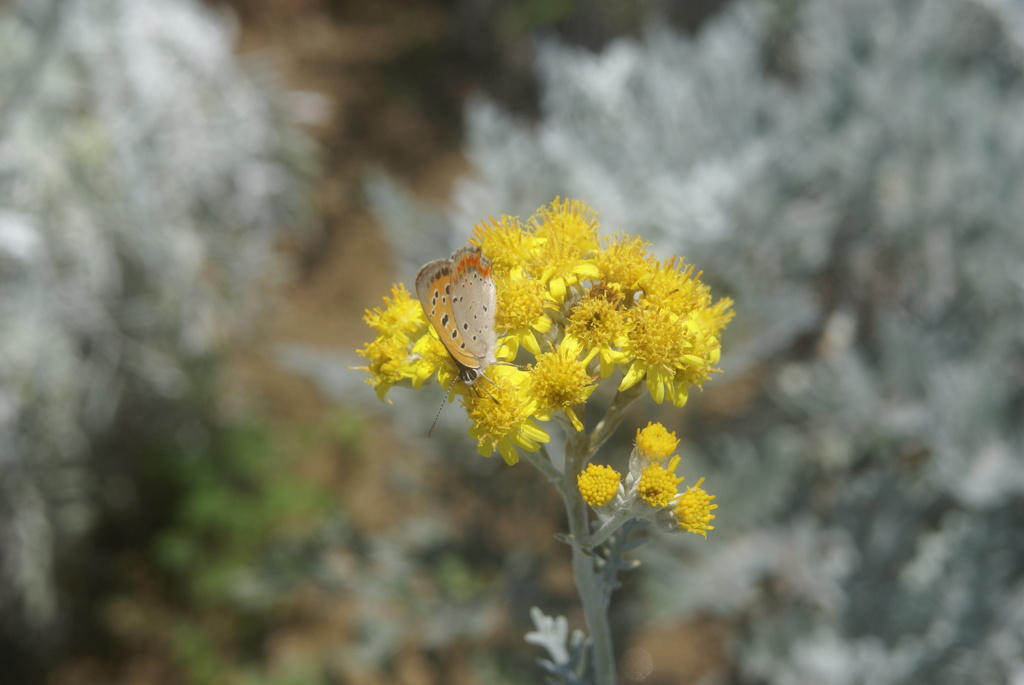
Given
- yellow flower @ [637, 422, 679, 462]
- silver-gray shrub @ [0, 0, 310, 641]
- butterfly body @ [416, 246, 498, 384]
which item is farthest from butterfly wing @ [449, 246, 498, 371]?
silver-gray shrub @ [0, 0, 310, 641]

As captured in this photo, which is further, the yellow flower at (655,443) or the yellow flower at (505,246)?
the yellow flower at (505,246)

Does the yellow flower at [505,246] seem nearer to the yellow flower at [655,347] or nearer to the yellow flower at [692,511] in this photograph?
the yellow flower at [655,347]

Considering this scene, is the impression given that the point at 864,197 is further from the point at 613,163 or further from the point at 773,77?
the point at 773,77

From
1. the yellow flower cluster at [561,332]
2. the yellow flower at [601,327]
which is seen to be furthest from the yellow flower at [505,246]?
the yellow flower at [601,327]

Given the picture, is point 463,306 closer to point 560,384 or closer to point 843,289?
point 560,384

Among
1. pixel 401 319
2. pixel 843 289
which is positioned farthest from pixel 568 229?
pixel 843 289

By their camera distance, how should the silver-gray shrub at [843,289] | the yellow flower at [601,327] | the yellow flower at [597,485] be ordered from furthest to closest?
the silver-gray shrub at [843,289] < the yellow flower at [601,327] < the yellow flower at [597,485]

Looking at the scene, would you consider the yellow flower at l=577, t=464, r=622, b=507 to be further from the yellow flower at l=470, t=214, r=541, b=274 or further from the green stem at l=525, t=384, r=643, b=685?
the yellow flower at l=470, t=214, r=541, b=274

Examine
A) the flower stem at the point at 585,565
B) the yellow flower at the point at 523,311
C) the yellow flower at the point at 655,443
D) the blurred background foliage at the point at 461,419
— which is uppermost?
the blurred background foliage at the point at 461,419
